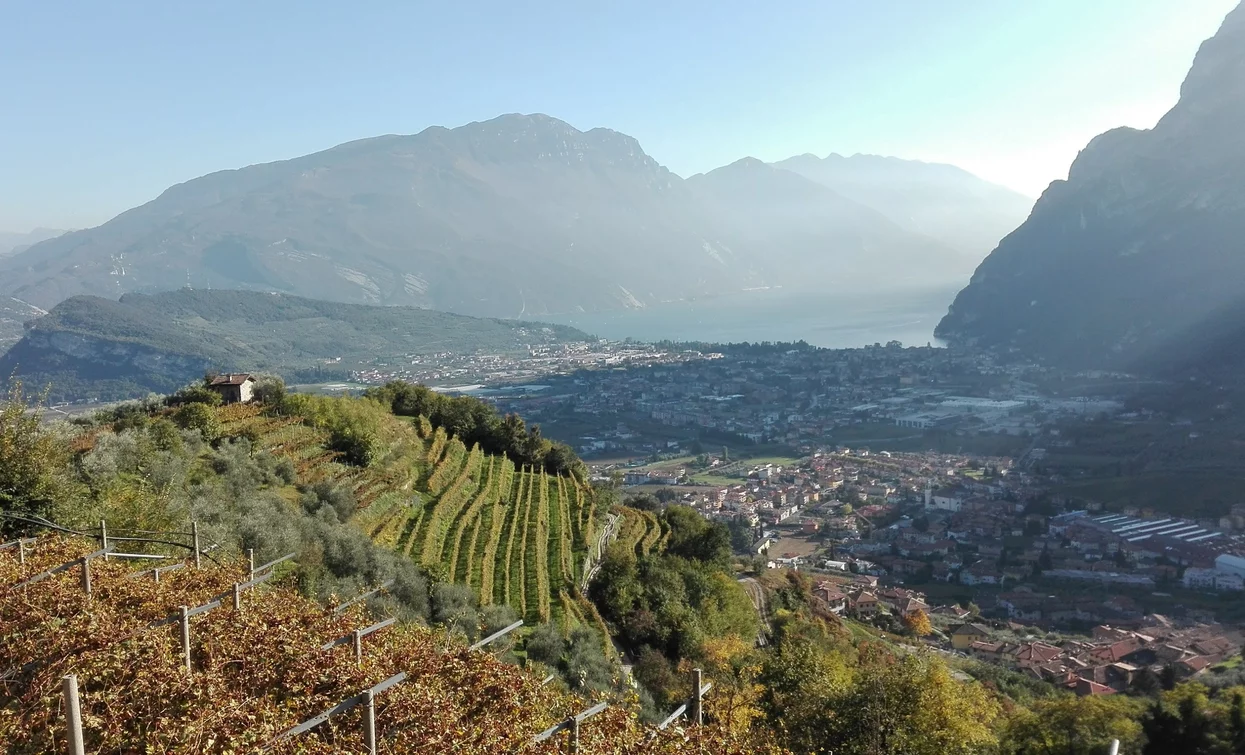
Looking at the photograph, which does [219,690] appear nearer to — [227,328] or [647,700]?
[647,700]

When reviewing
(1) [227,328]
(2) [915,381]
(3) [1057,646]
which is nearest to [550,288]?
(1) [227,328]

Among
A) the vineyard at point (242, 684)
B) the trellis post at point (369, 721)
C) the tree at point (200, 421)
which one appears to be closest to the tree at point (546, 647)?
the vineyard at point (242, 684)

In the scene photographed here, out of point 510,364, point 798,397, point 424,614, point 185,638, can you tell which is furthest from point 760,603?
point 510,364

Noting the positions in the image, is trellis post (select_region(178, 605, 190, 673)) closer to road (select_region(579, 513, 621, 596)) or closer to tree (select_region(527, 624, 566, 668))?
tree (select_region(527, 624, 566, 668))

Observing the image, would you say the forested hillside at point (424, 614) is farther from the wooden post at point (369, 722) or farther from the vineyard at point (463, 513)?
the wooden post at point (369, 722)

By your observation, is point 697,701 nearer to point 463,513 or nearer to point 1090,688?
point 463,513
